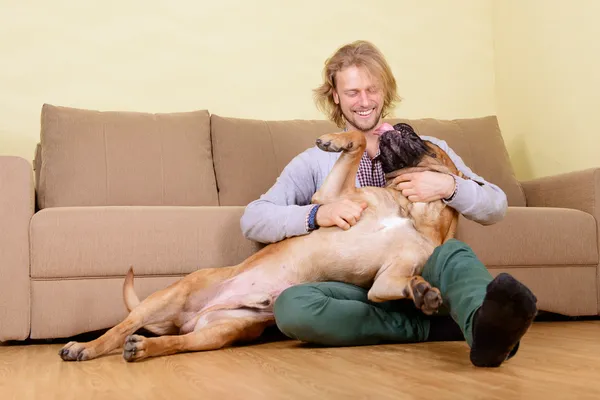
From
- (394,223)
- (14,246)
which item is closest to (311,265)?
(394,223)

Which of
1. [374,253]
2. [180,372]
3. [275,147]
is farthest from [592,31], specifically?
[180,372]

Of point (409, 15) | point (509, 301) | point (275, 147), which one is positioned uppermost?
point (409, 15)

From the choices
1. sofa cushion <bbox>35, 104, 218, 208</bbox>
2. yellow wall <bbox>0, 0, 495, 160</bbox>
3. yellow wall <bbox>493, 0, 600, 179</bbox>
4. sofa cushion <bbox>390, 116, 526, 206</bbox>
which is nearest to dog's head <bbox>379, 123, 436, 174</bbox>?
sofa cushion <bbox>35, 104, 218, 208</bbox>

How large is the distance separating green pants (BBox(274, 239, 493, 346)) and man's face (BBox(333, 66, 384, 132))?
1.99 feet

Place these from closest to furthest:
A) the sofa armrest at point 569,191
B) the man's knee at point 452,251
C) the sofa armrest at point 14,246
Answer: the man's knee at point 452,251 < the sofa armrest at point 14,246 < the sofa armrest at point 569,191

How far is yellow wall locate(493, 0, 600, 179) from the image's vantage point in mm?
3559

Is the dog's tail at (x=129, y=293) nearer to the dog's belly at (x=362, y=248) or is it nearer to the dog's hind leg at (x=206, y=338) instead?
the dog's hind leg at (x=206, y=338)

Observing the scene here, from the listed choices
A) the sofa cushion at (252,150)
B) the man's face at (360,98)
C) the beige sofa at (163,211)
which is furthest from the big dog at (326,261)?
the sofa cushion at (252,150)

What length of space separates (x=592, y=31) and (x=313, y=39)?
1451 mm

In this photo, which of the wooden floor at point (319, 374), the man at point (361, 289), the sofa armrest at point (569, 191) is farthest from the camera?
the sofa armrest at point (569, 191)

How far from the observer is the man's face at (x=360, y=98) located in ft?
7.97

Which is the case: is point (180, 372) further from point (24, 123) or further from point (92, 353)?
point (24, 123)

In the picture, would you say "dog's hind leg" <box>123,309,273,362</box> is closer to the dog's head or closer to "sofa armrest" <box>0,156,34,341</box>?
the dog's head

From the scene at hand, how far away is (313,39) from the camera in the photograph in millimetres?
4035
